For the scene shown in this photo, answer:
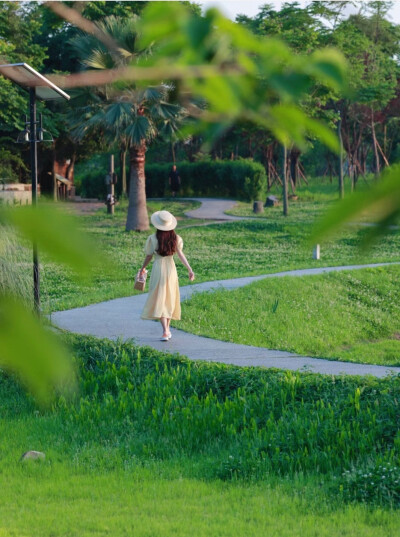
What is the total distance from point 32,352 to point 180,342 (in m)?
9.72

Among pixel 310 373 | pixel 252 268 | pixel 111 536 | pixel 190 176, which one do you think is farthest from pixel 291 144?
pixel 190 176

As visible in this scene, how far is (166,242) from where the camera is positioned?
1021cm

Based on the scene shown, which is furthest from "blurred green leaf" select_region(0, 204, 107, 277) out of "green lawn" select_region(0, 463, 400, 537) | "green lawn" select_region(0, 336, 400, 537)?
"green lawn" select_region(0, 463, 400, 537)

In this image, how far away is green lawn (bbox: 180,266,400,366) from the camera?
12945mm

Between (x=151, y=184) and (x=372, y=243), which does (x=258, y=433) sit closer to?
(x=372, y=243)

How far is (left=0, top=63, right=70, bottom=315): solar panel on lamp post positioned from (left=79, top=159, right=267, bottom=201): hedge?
31.6 m

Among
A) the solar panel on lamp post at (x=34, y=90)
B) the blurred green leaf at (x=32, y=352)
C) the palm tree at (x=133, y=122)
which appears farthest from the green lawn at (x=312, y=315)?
the blurred green leaf at (x=32, y=352)

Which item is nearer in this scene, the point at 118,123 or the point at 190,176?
the point at 118,123

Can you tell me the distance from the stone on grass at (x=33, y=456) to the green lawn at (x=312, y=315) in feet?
16.8

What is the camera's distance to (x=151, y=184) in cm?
4622

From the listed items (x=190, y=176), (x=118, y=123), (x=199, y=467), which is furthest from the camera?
(x=190, y=176)

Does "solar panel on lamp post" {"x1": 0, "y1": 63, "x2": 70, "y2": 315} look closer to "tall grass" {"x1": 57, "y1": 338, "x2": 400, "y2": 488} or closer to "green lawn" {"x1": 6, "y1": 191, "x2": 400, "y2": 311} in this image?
"tall grass" {"x1": 57, "y1": 338, "x2": 400, "y2": 488}

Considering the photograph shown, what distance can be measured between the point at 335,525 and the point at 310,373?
307 cm

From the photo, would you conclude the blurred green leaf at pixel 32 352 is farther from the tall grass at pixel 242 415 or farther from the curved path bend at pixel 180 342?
the curved path bend at pixel 180 342
